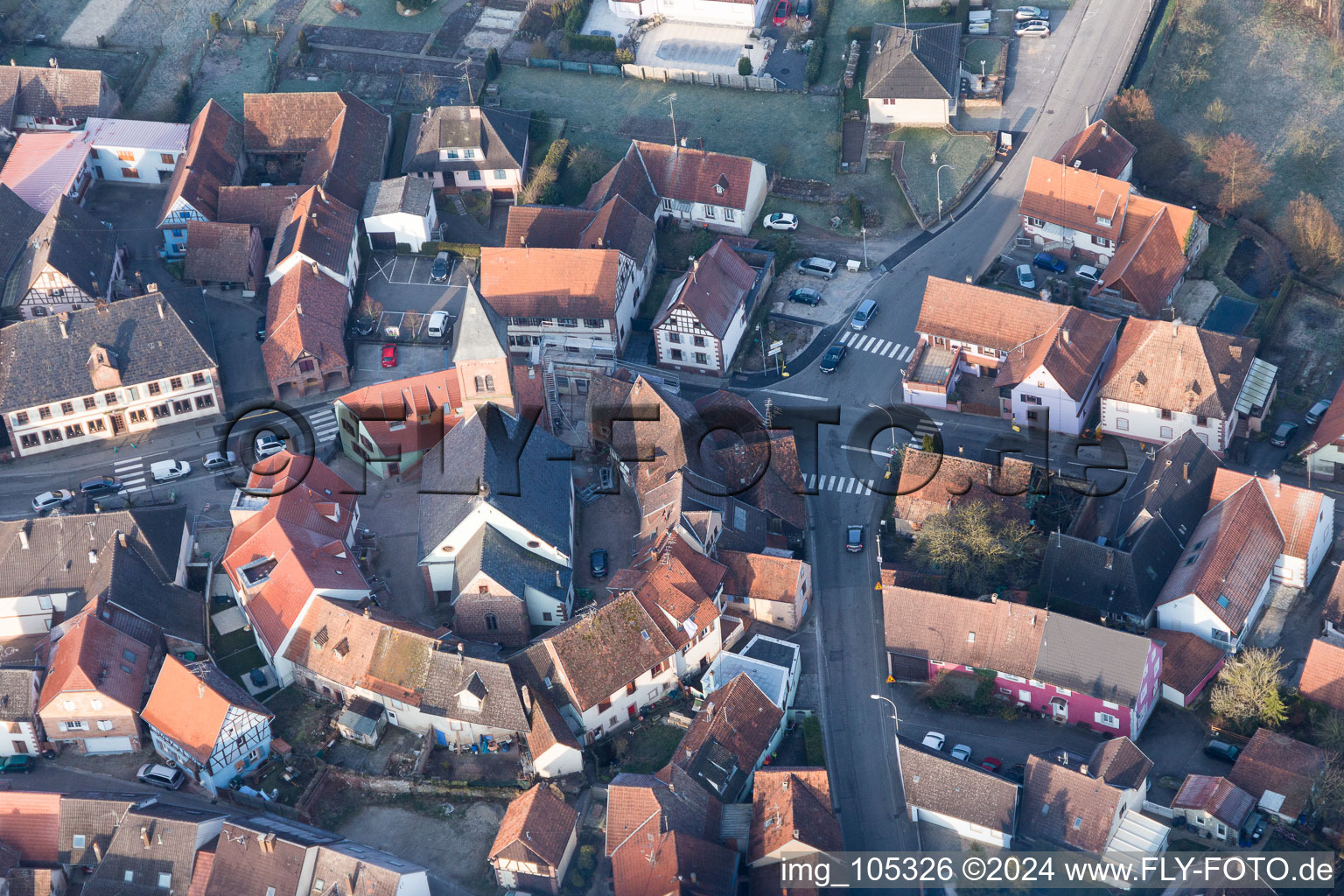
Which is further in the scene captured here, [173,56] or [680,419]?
[173,56]

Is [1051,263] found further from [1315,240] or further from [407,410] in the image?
[407,410]

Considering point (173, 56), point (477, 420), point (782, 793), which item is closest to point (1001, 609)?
point (782, 793)

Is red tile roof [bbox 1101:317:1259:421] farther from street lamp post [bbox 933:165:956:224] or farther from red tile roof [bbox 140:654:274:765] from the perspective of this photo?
red tile roof [bbox 140:654:274:765]

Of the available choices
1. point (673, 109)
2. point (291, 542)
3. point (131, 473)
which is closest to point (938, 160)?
point (673, 109)

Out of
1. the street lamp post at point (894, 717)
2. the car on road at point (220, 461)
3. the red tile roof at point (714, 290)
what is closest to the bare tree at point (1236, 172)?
the red tile roof at point (714, 290)

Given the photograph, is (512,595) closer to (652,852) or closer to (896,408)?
(652,852)

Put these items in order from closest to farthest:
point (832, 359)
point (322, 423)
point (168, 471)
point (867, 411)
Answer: point (168, 471)
point (867, 411)
point (322, 423)
point (832, 359)
